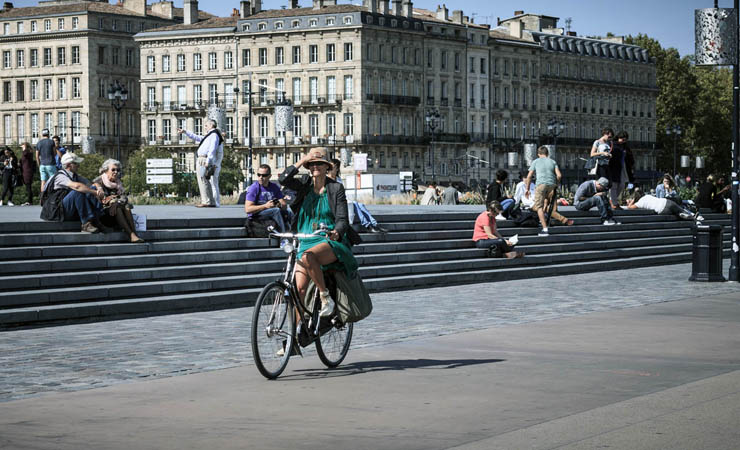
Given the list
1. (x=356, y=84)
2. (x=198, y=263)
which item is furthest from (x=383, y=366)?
(x=356, y=84)

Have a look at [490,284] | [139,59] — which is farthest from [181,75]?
[490,284]

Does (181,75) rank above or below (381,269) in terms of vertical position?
above

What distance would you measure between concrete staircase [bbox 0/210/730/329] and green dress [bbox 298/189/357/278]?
185 inches

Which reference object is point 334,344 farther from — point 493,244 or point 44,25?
Answer: point 44,25

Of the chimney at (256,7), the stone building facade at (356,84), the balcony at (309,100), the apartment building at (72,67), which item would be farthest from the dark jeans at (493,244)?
the apartment building at (72,67)

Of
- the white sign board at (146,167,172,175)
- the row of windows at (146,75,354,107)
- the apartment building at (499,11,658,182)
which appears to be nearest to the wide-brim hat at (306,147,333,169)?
the white sign board at (146,167,172,175)

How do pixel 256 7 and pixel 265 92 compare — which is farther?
pixel 256 7

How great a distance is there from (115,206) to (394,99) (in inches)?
3562

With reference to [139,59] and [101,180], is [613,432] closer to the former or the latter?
[101,180]

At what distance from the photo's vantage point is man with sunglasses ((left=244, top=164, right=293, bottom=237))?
19234 millimetres

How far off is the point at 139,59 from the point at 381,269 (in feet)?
333

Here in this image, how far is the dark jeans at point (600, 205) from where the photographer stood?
1097 inches

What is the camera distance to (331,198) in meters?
10.7

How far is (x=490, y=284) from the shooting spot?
20.9 m
